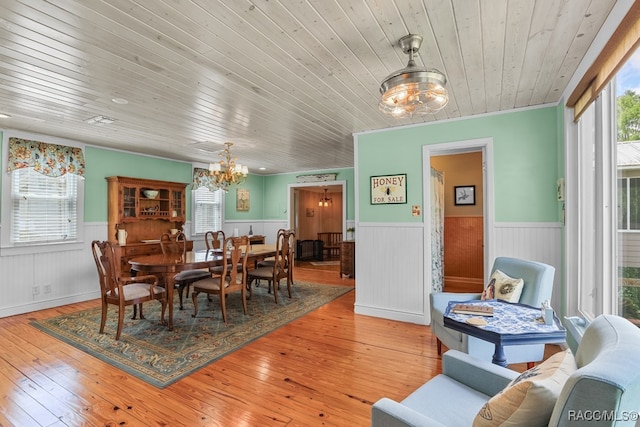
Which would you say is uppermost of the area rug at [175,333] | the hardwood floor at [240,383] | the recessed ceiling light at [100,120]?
the recessed ceiling light at [100,120]

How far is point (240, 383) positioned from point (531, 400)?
2.05m

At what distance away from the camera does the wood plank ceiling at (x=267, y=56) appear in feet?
5.41

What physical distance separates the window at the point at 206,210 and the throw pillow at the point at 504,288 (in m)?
5.49


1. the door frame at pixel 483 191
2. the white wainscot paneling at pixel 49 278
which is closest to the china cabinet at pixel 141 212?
the white wainscot paneling at pixel 49 278

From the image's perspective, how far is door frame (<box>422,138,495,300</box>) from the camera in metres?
3.34

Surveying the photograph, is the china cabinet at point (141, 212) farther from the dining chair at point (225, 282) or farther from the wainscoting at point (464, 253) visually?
the wainscoting at point (464, 253)

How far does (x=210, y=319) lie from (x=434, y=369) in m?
2.59

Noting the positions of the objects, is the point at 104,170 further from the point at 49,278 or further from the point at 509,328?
the point at 509,328

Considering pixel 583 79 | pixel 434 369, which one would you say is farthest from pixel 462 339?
pixel 583 79

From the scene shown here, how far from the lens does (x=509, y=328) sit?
1.70 m

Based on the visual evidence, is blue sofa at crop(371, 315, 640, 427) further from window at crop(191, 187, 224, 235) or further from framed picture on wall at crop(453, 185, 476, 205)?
window at crop(191, 187, 224, 235)

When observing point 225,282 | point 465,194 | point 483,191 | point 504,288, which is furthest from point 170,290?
point 465,194

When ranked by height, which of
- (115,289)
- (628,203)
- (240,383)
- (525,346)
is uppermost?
(628,203)

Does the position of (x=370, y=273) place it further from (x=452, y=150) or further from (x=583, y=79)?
(x=583, y=79)
